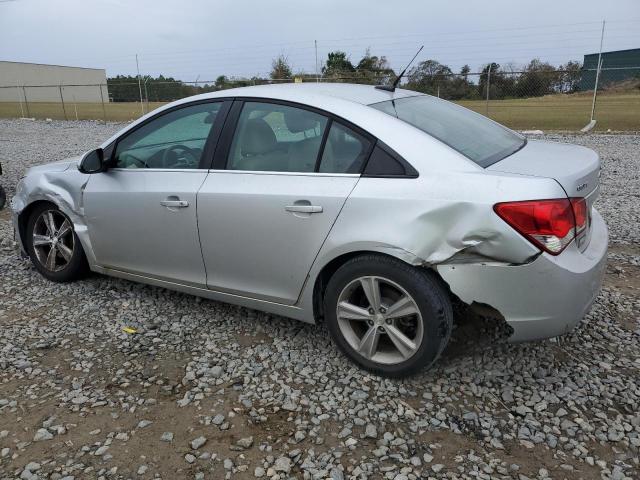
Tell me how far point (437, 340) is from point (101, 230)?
258 centimetres

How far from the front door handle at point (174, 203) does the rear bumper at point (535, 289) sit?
1690mm

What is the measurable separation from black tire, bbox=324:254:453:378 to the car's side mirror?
77.8 inches

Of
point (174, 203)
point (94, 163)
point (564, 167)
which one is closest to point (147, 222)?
point (174, 203)

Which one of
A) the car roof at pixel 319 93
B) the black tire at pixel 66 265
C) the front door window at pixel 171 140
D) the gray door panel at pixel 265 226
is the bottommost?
the black tire at pixel 66 265

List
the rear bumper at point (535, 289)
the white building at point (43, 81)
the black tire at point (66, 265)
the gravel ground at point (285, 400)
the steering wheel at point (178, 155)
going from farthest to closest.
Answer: the white building at point (43, 81), the black tire at point (66, 265), the steering wheel at point (178, 155), the rear bumper at point (535, 289), the gravel ground at point (285, 400)

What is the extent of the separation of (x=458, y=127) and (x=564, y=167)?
27.1 inches

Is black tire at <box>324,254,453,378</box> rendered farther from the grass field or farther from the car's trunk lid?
the grass field

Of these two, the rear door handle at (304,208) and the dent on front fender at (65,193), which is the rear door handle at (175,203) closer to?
the rear door handle at (304,208)

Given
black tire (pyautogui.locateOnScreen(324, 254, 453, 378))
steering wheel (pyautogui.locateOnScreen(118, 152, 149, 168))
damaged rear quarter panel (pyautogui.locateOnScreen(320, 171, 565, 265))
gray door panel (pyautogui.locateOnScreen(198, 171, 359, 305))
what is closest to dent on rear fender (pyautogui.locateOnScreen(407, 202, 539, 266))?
damaged rear quarter panel (pyautogui.locateOnScreen(320, 171, 565, 265))

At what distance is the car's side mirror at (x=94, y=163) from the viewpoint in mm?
3703

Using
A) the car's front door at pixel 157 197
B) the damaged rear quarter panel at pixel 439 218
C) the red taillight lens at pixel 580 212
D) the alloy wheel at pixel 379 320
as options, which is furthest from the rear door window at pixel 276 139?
the red taillight lens at pixel 580 212

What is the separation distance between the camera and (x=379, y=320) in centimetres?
283

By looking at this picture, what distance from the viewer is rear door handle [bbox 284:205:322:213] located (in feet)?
9.33

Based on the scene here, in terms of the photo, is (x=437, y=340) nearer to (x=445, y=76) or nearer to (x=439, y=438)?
(x=439, y=438)
